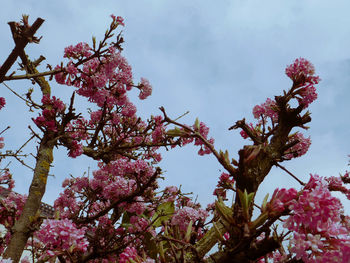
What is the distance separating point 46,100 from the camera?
454 cm

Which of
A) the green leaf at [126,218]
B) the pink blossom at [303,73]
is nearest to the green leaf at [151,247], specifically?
the green leaf at [126,218]

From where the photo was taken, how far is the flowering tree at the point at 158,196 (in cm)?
132

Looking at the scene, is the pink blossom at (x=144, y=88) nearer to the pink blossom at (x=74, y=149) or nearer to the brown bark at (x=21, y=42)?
the pink blossom at (x=74, y=149)

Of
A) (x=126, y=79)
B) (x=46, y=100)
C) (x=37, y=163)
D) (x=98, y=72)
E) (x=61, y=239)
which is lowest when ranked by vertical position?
(x=61, y=239)

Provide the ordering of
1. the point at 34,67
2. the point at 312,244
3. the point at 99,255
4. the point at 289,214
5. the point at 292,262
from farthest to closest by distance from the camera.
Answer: the point at 34,67 → the point at 99,255 → the point at 292,262 → the point at 289,214 → the point at 312,244

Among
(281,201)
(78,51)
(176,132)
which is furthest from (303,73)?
(78,51)

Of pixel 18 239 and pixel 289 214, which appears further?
pixel 18 239

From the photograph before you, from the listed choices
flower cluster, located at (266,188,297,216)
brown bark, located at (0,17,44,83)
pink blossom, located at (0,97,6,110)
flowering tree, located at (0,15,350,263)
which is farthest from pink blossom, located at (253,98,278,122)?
pink blossom, located at (0,97,6,110)

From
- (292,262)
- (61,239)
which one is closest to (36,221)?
(61,239)

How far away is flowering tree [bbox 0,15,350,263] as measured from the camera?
4.33 feet

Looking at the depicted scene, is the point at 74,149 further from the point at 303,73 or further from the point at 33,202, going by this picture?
the point at 303,73

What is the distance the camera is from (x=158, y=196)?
4605mm

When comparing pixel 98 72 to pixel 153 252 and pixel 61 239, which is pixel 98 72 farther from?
pixel 61 239

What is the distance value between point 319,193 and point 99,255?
223 cm
